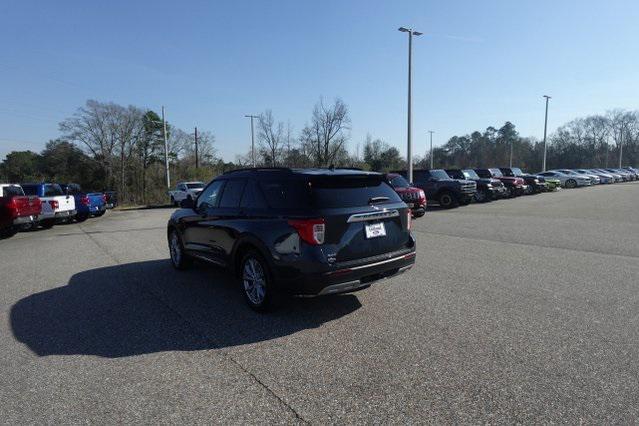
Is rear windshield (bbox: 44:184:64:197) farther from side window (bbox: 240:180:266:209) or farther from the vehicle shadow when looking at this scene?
side window (bbox: 240:180:266:209)

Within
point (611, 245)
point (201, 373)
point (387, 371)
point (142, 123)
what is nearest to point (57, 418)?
point (201, 373)

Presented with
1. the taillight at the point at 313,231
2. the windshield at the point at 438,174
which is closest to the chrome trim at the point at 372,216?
the taillight at the point at 313,231

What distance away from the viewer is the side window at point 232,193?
593cm

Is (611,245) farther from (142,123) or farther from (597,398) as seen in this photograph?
(142,123)

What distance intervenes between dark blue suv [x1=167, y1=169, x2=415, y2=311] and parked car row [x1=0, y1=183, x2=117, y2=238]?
1160 cm

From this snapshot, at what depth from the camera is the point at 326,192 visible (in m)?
4.95

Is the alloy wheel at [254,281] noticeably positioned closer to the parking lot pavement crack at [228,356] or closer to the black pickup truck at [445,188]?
the parking lot pavement crack at [228,356]

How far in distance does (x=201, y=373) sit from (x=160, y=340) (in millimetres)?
970

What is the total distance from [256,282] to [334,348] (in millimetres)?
1496

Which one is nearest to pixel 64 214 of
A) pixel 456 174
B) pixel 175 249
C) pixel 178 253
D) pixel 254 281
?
pixel 175 249

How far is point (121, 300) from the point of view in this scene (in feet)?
19.9

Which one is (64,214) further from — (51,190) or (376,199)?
(376,199)

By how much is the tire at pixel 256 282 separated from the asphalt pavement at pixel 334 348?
0.60 ft

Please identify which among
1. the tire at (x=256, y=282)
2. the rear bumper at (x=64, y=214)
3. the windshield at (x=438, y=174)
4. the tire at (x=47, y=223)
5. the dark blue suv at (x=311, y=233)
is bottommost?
the tire at (x=47, y=223)
